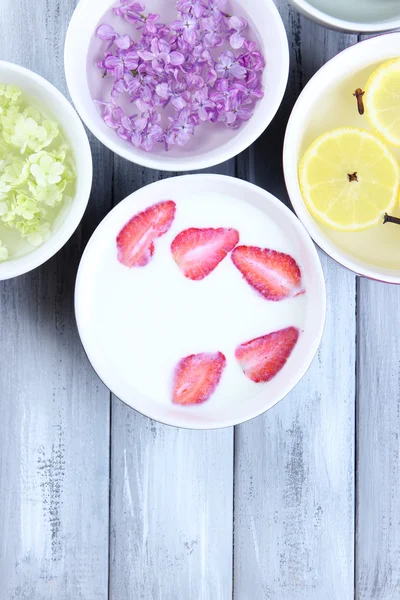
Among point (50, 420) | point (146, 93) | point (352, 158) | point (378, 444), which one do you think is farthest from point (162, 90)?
point (378, 444)

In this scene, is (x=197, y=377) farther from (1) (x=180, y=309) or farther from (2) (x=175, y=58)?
(2) (x=175, y=58)

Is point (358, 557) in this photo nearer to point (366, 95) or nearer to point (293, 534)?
point (293, 534)

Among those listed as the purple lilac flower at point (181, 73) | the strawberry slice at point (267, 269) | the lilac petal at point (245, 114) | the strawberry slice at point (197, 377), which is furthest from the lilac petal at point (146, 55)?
the strawberry slice at point (197, 377)

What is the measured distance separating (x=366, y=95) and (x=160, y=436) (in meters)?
0.50

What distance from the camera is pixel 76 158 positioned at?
0.71 meters

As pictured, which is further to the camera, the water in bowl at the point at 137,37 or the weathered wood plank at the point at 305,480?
the weathered wood plank at the point at 305,480

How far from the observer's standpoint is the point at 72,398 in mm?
833

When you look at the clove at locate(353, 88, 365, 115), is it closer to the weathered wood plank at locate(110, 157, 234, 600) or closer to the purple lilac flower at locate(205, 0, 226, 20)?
the purple lilac flower at locate(205, 0, 226, 20)

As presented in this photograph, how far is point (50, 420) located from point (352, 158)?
1.63 ft

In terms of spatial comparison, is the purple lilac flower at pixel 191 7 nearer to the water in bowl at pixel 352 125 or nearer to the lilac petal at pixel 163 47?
the lilac petal at pixel 163 47

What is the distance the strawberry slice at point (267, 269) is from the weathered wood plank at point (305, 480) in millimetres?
100

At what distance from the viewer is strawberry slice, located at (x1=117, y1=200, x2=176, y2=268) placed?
75cm

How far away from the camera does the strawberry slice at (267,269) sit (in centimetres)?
76

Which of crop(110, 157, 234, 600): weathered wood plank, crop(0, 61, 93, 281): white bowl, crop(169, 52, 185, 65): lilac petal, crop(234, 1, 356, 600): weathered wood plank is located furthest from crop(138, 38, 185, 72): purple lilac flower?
crop(110, 157, 234, 600): weathered wood plank
